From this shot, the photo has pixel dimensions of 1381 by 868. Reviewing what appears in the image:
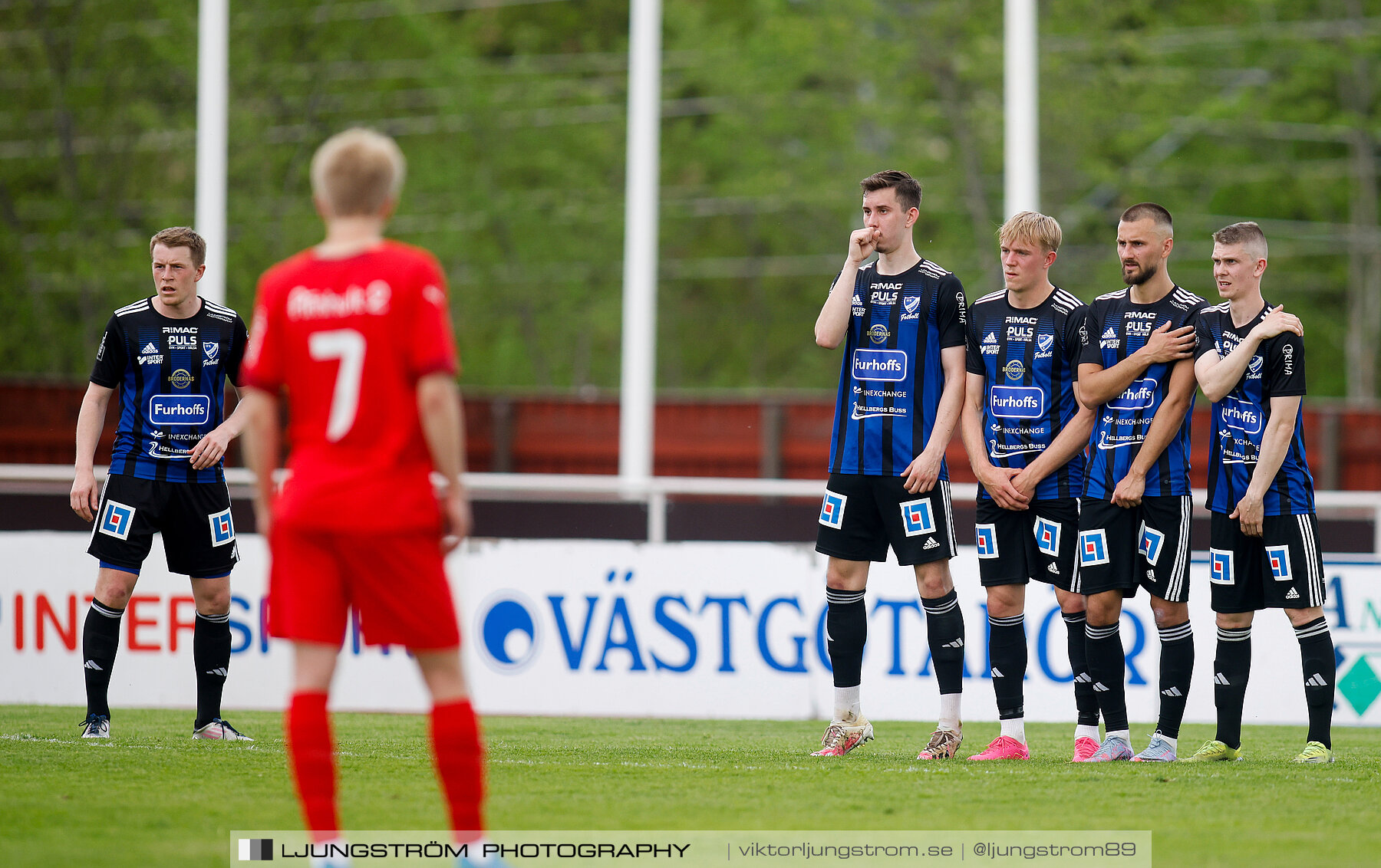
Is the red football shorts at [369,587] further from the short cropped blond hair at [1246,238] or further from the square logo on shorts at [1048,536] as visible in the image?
the short cropped blond hair at [1246,238]

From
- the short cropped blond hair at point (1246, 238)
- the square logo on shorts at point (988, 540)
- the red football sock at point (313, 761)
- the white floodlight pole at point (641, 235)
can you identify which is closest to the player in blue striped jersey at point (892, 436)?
the square logo on shorts at point (988, 540)

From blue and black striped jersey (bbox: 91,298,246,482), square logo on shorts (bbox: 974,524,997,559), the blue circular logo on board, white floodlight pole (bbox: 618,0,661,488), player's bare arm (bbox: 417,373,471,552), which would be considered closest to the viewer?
player's bare arm (bbox: 417,373,471,552)

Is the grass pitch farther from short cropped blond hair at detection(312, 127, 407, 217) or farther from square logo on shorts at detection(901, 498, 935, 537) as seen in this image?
short cropped blond hair at detection(312, 127, 407, 217)

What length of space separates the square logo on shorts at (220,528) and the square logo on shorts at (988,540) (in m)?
3.36

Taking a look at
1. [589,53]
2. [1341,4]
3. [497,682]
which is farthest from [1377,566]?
[589,53]

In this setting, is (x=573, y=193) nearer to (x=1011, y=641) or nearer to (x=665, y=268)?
(x=665, y=268)

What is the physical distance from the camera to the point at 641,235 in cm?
1392

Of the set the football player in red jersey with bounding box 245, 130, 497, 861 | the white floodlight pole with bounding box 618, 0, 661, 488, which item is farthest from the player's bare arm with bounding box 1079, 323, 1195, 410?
the white floodlight pole with bounding box 618, 0, 661, 488

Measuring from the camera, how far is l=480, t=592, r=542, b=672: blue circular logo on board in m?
9.33

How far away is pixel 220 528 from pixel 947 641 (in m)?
3.30

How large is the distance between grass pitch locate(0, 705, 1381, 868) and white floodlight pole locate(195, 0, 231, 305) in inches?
248

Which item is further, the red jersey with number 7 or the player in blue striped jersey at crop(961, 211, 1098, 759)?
the player in blue striped jersey at crop(961, 211, 1098, 759)

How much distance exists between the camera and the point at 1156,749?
653 cm

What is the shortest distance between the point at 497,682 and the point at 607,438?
11776 mm
